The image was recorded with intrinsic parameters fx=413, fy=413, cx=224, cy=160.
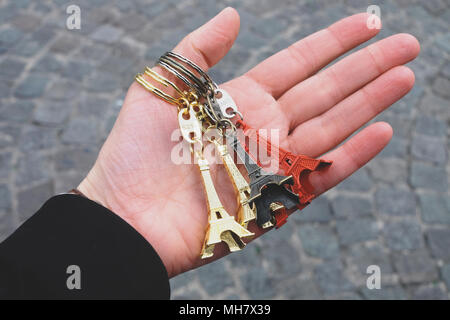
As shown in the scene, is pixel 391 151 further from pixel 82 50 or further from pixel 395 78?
pixel 82 50

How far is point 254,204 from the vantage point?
9.49 feet

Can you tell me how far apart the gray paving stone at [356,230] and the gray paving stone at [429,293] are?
2.14 ft

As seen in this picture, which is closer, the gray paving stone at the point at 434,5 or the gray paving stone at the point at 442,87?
the gray paving stone at the point at 442,87

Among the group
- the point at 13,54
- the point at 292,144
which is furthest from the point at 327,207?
the point at 13,54

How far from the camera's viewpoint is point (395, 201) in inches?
181

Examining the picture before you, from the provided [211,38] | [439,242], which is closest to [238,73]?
[211,38]

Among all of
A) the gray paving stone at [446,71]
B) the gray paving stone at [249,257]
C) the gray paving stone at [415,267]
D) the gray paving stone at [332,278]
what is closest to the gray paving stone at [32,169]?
the gray paving stone at [249,257]

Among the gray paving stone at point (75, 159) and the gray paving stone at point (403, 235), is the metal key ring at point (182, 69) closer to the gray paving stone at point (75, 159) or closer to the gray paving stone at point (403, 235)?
the gray paving stone at point (75, 159)

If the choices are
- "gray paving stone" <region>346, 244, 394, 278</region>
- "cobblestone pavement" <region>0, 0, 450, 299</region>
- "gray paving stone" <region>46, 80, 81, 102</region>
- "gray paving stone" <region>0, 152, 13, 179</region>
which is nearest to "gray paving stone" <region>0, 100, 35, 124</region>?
"cobblestone pavement" <region>0, 0, 450, 299</region>

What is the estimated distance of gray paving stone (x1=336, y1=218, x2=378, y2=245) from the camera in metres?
4.36

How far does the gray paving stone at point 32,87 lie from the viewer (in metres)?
5.36

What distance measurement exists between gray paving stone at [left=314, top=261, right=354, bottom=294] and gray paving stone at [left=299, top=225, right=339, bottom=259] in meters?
0.11

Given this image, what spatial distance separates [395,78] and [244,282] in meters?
2.36

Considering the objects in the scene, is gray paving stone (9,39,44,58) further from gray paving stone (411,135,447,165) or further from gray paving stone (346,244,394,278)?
gray paving stone (411,135,447,165)
